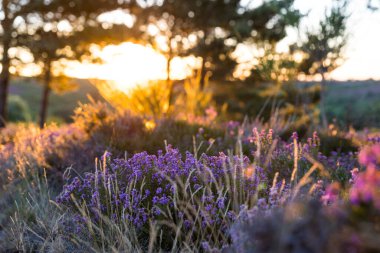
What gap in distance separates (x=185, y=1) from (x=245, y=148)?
51.3 feet

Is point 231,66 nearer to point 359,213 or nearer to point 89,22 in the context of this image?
point 89,22

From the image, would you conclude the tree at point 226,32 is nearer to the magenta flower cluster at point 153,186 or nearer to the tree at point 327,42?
the tree at point 327,42

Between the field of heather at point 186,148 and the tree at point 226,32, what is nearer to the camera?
the field of heather at point 186,148

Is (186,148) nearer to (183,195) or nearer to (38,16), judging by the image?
(183,195)

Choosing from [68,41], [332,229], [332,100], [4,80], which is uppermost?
[68,41]

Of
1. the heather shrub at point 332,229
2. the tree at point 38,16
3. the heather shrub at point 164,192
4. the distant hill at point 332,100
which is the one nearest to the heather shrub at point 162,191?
the heather shrub at point 164,192

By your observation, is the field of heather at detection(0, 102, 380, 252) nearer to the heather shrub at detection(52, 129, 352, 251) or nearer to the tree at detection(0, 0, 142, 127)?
the heather shrub at detection(52, 129, 352, 251)

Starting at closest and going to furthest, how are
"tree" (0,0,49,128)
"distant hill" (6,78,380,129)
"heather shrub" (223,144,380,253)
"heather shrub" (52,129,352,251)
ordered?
"heather shrub" (223,144,380,253), "heather shrub" (52,129,352,251), "distant hill" (6,78,380,129), "tree" (0,0,49,128)

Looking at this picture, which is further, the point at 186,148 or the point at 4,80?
the point at 4,80

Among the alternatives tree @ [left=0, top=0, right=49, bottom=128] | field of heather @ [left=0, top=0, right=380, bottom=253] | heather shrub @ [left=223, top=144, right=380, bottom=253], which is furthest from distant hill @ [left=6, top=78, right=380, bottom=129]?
heather shrub @ [left=223, top=144, right=380, bottom=253]

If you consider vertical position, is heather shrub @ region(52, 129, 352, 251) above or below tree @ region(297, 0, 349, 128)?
below

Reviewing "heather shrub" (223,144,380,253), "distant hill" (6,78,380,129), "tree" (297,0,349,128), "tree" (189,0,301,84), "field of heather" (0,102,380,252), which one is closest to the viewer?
"heather shrub" (223,144,380,253)

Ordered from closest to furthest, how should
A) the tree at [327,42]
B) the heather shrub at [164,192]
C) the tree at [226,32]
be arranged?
the heather shrub at [164,192]
the tree at [327,42]
the tree at [226,32]

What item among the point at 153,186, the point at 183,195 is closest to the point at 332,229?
the point at 183,195
